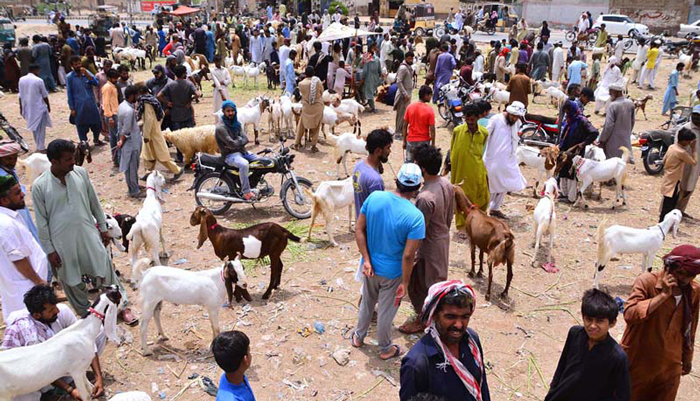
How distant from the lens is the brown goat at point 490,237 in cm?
545

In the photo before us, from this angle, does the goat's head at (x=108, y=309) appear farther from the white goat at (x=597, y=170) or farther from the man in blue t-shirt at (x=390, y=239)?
the white goat at (x=597, y=170)

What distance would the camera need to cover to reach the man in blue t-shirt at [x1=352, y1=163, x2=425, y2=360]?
4023 millimetres

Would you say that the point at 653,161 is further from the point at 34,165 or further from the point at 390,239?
the point at 34,165

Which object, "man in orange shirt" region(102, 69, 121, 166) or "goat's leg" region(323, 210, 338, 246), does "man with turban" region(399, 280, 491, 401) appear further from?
"man in orange shirt" region(102, 69, 121, 166)

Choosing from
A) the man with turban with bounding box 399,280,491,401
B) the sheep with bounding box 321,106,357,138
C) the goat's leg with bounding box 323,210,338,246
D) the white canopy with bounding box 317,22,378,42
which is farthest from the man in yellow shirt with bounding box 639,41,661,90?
the man with turban with bounding box 399,280,491,401

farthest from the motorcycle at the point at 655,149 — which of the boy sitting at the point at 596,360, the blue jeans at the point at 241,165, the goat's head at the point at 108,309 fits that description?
the goat's head at the point at 108,309

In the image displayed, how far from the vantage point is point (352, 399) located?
4285 mm

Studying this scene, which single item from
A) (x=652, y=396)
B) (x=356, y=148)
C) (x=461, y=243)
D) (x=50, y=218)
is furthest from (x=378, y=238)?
(x=356, y=148)

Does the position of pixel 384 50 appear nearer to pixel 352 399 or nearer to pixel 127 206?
pixel 127 206

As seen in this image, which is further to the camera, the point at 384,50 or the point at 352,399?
the point at 384,50

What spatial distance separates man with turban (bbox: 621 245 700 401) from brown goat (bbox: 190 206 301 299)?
3588 mm

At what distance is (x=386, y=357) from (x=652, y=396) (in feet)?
7.01

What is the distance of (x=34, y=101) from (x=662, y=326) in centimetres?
1113

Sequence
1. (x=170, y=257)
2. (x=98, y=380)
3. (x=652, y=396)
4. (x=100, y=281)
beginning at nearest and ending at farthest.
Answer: (x=652, y=396), (x=98, y=380), (x=100, y=281), (x=170, y=257)
